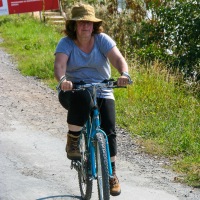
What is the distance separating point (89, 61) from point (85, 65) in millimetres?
47

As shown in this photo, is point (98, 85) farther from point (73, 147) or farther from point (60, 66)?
point (73, 147)

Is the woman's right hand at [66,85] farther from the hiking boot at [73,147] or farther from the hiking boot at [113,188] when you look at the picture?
the hiking boot at [113,188]

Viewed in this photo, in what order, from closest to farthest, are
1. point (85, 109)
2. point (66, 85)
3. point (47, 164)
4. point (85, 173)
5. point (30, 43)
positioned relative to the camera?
point (66, 85) < point (85, 109) < point (85, 173) < point (47, 164) < point (30, 43)

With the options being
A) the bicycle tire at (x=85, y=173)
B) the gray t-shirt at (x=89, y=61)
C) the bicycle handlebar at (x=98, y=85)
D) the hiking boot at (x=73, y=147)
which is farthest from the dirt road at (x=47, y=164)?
the bicycle handlebar at (x=98, y=85)

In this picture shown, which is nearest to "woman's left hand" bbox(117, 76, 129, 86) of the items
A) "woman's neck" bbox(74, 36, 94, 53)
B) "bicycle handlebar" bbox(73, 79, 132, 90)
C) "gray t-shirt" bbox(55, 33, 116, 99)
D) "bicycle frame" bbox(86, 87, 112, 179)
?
"bicycle handlebar" bbox(73, 79, 132, 90)

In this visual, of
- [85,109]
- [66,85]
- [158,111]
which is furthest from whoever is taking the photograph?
[158,111]

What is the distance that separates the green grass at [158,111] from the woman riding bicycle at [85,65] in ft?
4.60

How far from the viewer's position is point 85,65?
594cm

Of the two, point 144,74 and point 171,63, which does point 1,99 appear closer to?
point 144,74

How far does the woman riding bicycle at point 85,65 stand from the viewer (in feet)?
19.1

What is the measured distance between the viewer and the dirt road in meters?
6.52

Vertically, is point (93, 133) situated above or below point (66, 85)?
below

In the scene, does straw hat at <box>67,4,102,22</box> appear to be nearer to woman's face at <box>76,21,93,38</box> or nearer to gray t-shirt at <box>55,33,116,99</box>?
woman's face at <box>76,21,93,38</box>

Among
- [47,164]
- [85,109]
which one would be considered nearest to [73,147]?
[85,109]
